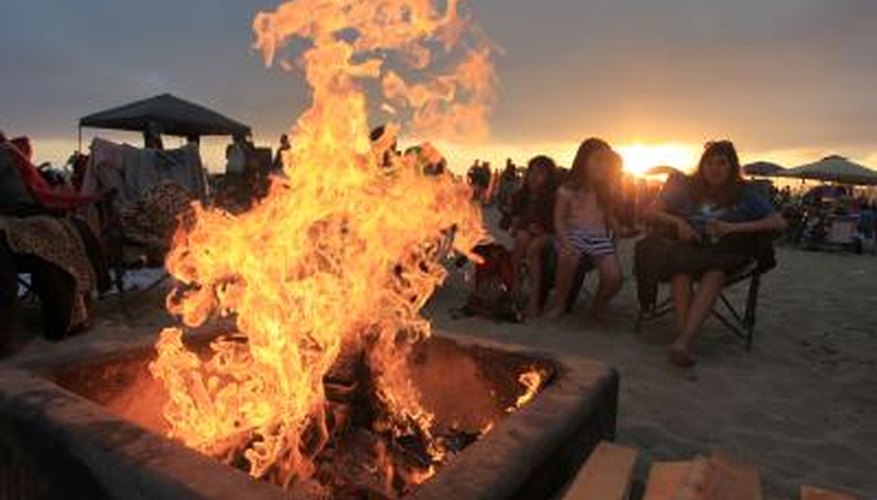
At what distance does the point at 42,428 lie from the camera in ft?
9.04

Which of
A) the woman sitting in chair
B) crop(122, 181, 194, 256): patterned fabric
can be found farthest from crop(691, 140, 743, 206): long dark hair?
crop(122, 181, 194, 256): patterned fabric

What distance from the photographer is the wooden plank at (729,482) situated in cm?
290

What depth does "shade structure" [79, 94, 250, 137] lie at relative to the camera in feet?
54.6

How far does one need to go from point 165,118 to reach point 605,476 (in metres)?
15.6

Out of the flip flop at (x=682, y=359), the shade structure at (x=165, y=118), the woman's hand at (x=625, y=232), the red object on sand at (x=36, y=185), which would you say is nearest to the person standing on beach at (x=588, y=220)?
the woman's hand at (x=625, y=232)

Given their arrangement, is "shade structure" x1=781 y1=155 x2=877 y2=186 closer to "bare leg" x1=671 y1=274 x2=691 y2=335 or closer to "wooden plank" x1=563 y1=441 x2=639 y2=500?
"bare leg" x1=671 y1=274 x2=691 y2=335

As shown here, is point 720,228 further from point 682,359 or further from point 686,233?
point 682,359

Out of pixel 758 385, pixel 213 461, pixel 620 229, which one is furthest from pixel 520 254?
pixel 213 461

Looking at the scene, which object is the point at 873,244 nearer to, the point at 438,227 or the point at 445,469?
the point at 438,227

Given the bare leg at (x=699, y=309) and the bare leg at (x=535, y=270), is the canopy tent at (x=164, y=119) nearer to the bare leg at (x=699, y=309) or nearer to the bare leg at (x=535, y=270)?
the bare leg at (x=535, y=270)

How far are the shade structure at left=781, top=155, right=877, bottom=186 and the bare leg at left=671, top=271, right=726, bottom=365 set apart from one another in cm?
2288

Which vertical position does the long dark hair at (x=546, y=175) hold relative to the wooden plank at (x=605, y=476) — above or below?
above

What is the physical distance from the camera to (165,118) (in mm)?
16625

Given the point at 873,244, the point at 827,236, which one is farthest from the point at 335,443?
the point at 873,244
